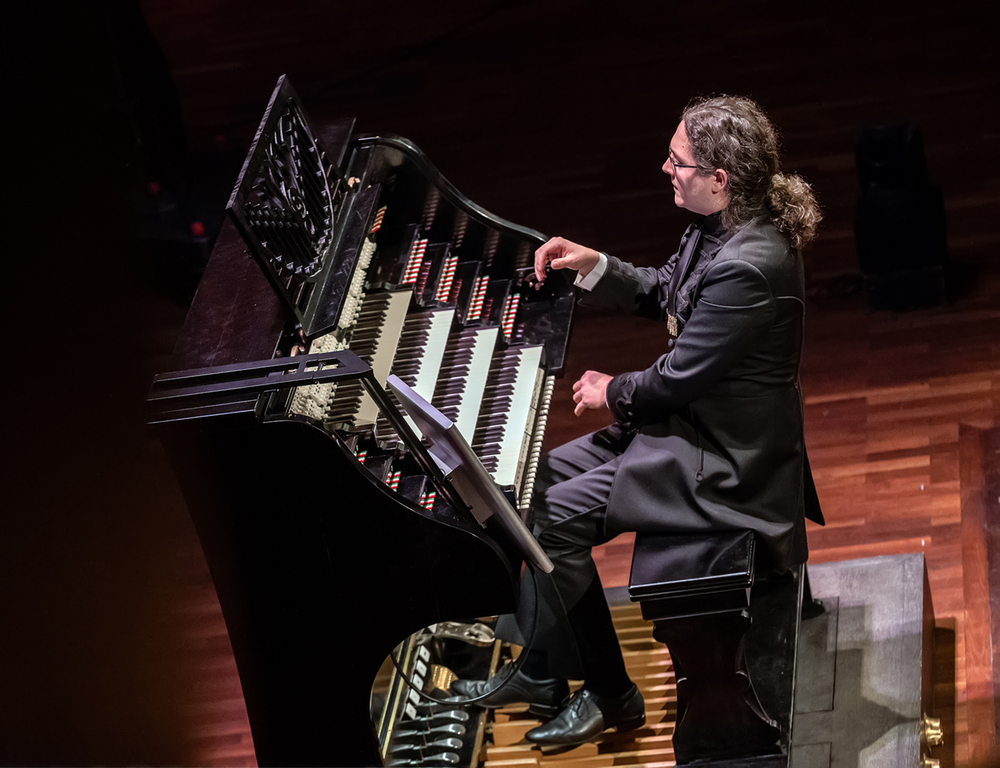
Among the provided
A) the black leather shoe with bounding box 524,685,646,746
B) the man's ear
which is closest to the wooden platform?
the black leather shoe with bounding box 524,685,646,746

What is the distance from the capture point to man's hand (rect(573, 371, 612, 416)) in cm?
299

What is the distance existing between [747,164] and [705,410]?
537 millimetres

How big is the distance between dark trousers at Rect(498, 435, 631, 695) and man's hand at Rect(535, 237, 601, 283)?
42cm

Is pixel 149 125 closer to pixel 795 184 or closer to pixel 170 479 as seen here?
pixel 170 479

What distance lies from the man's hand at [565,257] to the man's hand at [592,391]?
300 millimetres

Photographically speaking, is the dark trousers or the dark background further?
the dark trousers

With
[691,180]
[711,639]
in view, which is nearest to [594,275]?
[691,180]

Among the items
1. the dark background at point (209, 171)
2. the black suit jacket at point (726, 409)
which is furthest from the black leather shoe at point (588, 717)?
the dark background at point (209, 171)

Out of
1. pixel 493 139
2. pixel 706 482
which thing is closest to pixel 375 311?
pixel 706 482

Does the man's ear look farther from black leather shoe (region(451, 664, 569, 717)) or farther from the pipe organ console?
black leather shoe (region(451, 664, 569, 717))

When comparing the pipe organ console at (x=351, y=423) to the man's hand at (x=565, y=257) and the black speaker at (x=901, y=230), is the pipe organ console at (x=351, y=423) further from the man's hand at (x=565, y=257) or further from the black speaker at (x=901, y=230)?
the black speaker at (x=901, y=230)

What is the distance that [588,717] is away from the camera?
3.18m

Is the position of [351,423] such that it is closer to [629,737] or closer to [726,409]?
[726,409]

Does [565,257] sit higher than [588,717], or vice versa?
[565,257]
